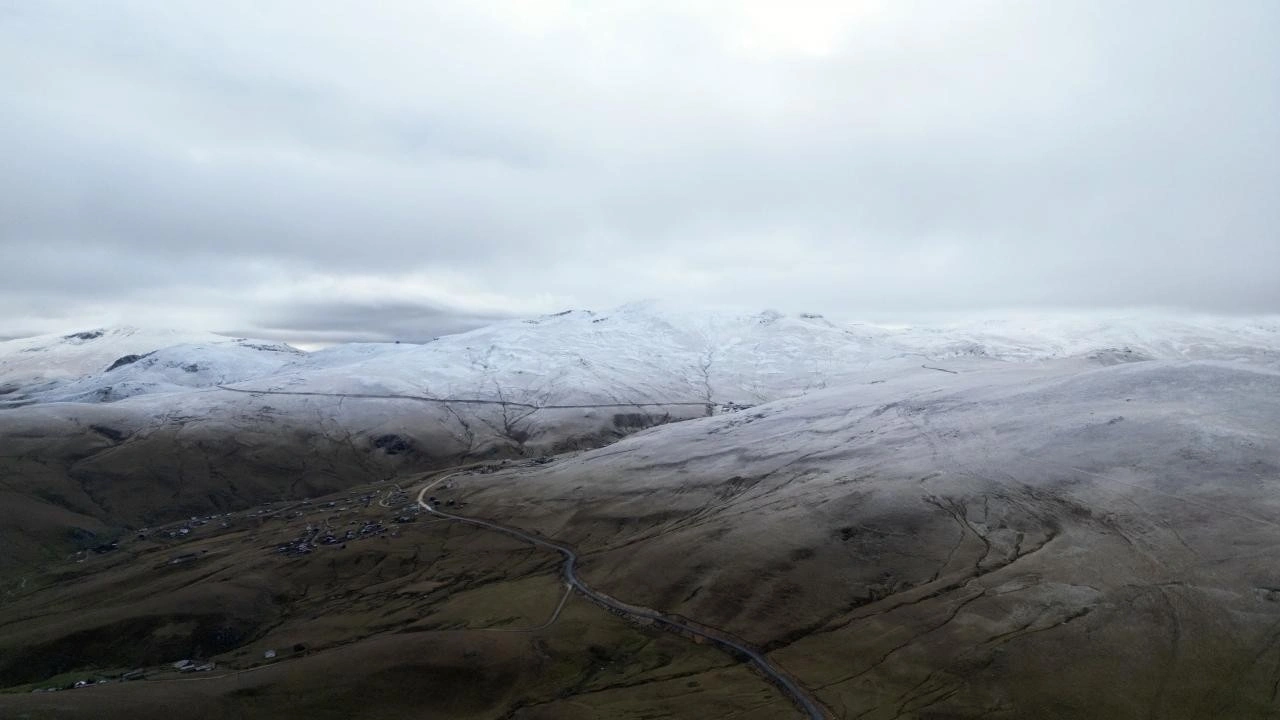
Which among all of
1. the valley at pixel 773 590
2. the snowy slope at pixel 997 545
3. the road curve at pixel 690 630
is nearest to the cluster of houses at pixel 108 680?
the valley at pixel 773 590

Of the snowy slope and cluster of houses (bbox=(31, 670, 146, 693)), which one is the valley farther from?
cluster of houses (bbox=(31, 670, 146, 693))

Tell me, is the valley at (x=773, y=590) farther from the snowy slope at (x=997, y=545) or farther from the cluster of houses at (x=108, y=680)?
the cluster of houses at (x=108, y=680)

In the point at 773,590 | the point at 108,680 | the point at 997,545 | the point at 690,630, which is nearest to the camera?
the point at 108,680

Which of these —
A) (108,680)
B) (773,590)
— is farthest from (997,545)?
(108,680)

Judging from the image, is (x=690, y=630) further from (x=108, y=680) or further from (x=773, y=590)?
(x=108, y=680)

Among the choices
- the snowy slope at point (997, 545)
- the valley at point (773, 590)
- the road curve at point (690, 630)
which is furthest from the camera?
the road curve at point (690, 630)

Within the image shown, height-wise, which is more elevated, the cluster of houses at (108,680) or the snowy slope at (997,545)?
the snowy slope at (997,545)

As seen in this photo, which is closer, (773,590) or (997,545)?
(773,590)

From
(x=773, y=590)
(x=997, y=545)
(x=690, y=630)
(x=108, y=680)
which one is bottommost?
(x=108, y=680)

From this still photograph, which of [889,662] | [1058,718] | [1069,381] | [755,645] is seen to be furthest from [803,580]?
[1069,381]

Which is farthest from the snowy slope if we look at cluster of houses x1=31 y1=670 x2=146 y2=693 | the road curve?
cluster of houses x1=31 y1=670 x2=146 y2=693

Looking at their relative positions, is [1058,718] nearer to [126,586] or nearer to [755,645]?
[755,645]
